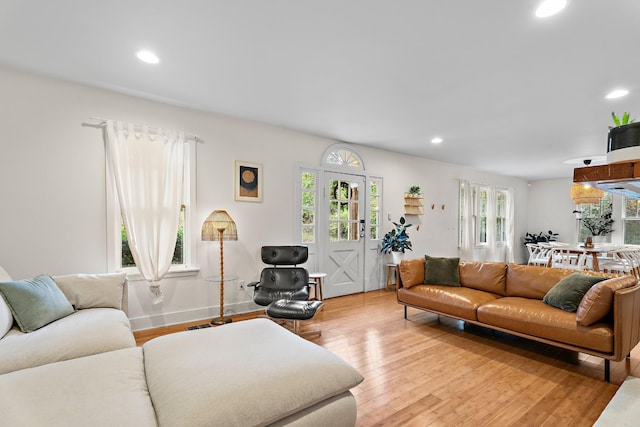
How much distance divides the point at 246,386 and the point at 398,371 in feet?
5.36

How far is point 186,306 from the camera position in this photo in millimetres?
3670

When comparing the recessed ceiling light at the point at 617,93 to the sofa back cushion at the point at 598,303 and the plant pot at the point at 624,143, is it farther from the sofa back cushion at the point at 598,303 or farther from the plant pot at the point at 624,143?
the plant pot at the point at 624,143

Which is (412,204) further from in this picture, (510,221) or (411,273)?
(510,221)

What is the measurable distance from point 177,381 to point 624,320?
316 centimetres

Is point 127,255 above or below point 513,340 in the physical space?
above

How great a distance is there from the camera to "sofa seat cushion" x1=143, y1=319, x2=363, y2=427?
123cm

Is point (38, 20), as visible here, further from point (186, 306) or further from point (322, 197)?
point (322, 197)

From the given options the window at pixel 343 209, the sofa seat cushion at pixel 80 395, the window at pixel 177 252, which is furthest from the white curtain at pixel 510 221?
the sofa seat cushion at pixel 80 395

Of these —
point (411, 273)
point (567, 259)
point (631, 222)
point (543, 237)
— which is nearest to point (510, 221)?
point (543, 237)

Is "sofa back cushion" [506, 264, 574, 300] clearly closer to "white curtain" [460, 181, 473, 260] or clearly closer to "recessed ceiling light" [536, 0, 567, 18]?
"recessed ceiling light" [536, 0, 567, 18]

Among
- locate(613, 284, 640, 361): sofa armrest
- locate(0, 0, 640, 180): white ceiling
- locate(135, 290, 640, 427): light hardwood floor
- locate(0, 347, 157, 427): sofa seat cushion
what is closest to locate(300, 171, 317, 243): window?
locate(0, 0, 640, 180): white ceiling

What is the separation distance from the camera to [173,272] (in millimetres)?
3580

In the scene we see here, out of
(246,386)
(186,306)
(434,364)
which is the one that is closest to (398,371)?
(434,364)

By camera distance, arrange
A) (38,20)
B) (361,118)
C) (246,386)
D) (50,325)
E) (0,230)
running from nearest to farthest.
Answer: (246,386), (38,20), (50,325), (0,230), (361,118)
